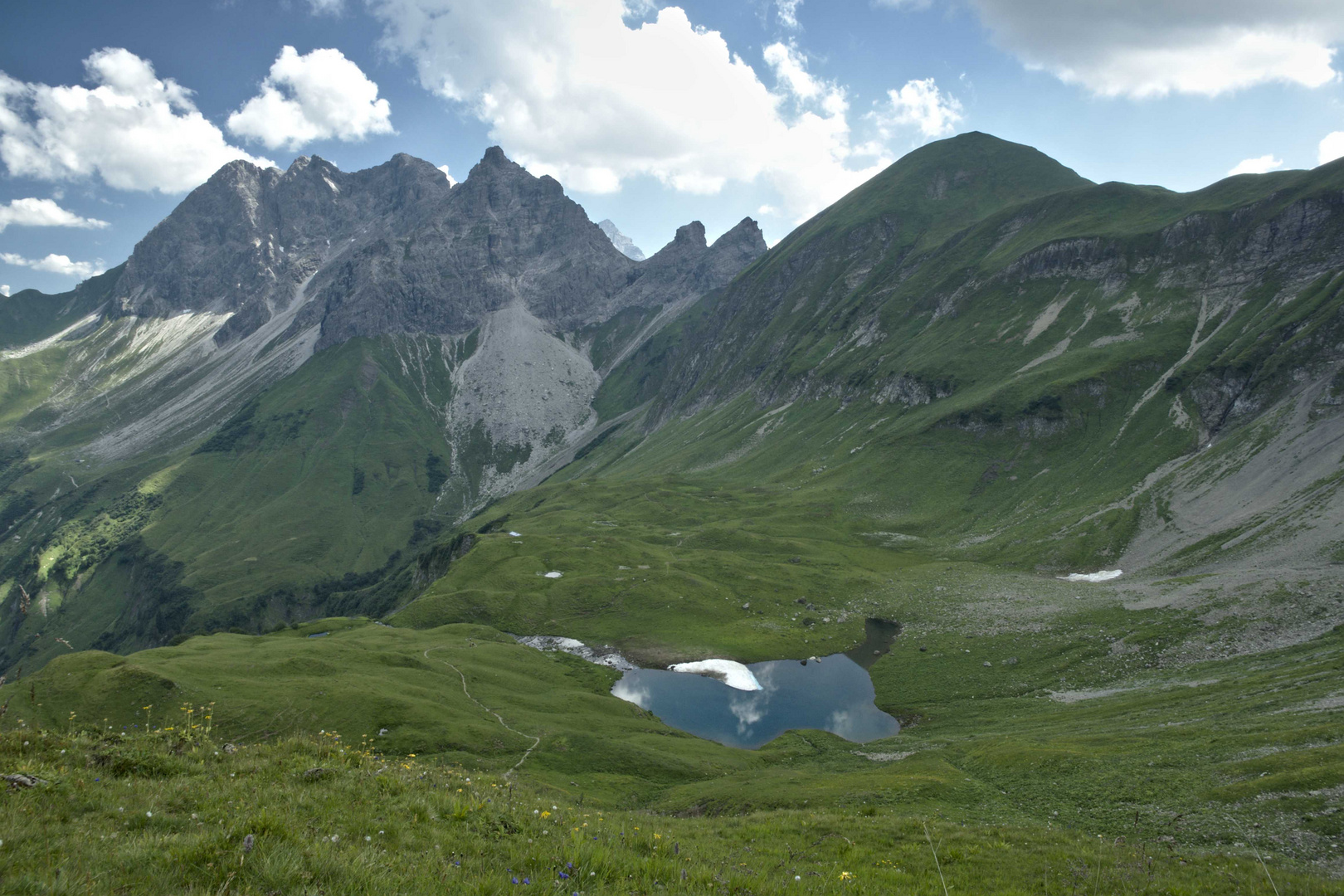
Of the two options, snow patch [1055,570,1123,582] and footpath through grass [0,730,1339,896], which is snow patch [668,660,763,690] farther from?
footpath through grass [0,730,1339,896]

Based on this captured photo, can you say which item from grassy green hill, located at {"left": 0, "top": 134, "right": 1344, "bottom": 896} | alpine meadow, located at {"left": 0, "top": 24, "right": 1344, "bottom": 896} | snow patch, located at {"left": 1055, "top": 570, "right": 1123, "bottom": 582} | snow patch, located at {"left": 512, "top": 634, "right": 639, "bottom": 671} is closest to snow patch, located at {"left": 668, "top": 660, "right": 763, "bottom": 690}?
alpine meadow, located at {"left": 0, "top": 24, "right": 1344, "bottom": 896}

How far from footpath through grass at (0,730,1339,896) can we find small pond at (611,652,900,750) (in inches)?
2128

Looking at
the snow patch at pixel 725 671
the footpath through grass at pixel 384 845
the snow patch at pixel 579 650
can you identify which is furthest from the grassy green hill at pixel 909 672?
the snow patch at pixel 725 671

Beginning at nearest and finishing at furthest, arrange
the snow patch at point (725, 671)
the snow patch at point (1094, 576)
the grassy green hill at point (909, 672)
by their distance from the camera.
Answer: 1. the grassy green hill at point (909, 672)
2. the snow patch at point (725, 671)
3. the snow patch at point (1094, 576)

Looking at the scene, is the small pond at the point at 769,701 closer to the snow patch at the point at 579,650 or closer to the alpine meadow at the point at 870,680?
the alpine meadow at the point at 870,680

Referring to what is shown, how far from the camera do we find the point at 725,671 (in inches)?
3602

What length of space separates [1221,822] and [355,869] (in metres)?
33.9

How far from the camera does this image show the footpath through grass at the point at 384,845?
333 inches

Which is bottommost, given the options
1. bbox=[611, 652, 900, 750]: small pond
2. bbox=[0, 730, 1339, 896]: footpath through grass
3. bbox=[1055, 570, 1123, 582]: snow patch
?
bbox=[611, 652, 900, 750]: small pond

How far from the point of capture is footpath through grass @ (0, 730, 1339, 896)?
846cm

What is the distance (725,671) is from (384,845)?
85509 millimetres

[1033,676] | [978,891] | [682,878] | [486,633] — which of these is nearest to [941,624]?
[1033,676]

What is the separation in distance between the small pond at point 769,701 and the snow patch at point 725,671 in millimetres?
842

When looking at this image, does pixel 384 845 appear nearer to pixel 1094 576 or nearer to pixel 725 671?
pixel 725 671
